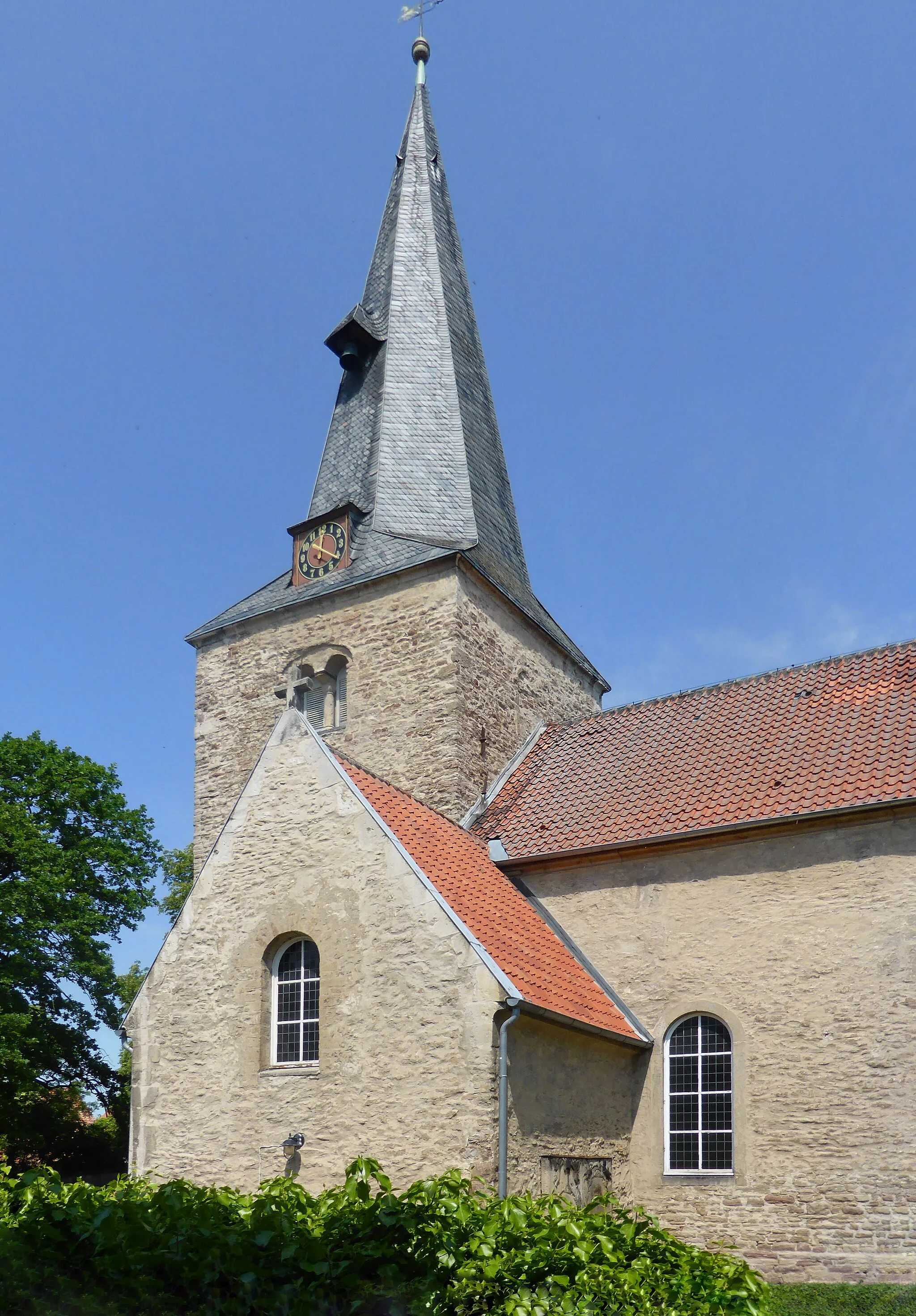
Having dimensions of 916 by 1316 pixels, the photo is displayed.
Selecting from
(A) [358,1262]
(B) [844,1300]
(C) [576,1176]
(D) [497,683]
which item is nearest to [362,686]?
(D) [497,683]

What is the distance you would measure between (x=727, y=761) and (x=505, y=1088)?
20.2ft

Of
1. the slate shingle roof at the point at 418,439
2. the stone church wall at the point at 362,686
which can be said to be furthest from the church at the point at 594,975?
the slate shingle roof at the point at 418,439

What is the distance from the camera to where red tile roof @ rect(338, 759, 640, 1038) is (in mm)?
11867

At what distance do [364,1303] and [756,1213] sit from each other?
7541mm

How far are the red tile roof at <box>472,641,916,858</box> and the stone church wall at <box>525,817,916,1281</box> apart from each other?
507mm

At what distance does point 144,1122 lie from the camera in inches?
496

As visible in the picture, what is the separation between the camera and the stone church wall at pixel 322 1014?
10.8 m

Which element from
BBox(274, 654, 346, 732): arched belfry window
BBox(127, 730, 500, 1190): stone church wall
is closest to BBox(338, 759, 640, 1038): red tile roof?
BBox(127, 730, 500, 1190): stone church wall

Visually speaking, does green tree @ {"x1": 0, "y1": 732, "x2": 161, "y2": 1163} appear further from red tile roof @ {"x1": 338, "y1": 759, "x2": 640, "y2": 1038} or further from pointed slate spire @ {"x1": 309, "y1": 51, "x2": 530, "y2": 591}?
red tile roof @ {"x1": 338, "y1": 759, "x2": 640, "y2": 1038}

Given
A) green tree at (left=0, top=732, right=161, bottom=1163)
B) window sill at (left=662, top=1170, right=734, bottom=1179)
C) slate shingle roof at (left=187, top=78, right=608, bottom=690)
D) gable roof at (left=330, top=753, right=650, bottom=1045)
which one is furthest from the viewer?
green tree at (left=0, top=732, right=161, bottom=1163)

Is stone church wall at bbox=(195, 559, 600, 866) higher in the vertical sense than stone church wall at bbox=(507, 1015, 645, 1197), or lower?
higher

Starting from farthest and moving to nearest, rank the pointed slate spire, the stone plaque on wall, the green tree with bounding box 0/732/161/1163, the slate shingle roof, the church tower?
the green tree with bounding box 0/732/161/1163
the pointed slate spire
the slate shingle roof
the church tower
the stone plaque on wall

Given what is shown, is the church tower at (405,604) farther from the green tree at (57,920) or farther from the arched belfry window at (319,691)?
the green tree at (57,920)

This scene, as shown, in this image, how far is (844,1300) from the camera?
35.7 feet
